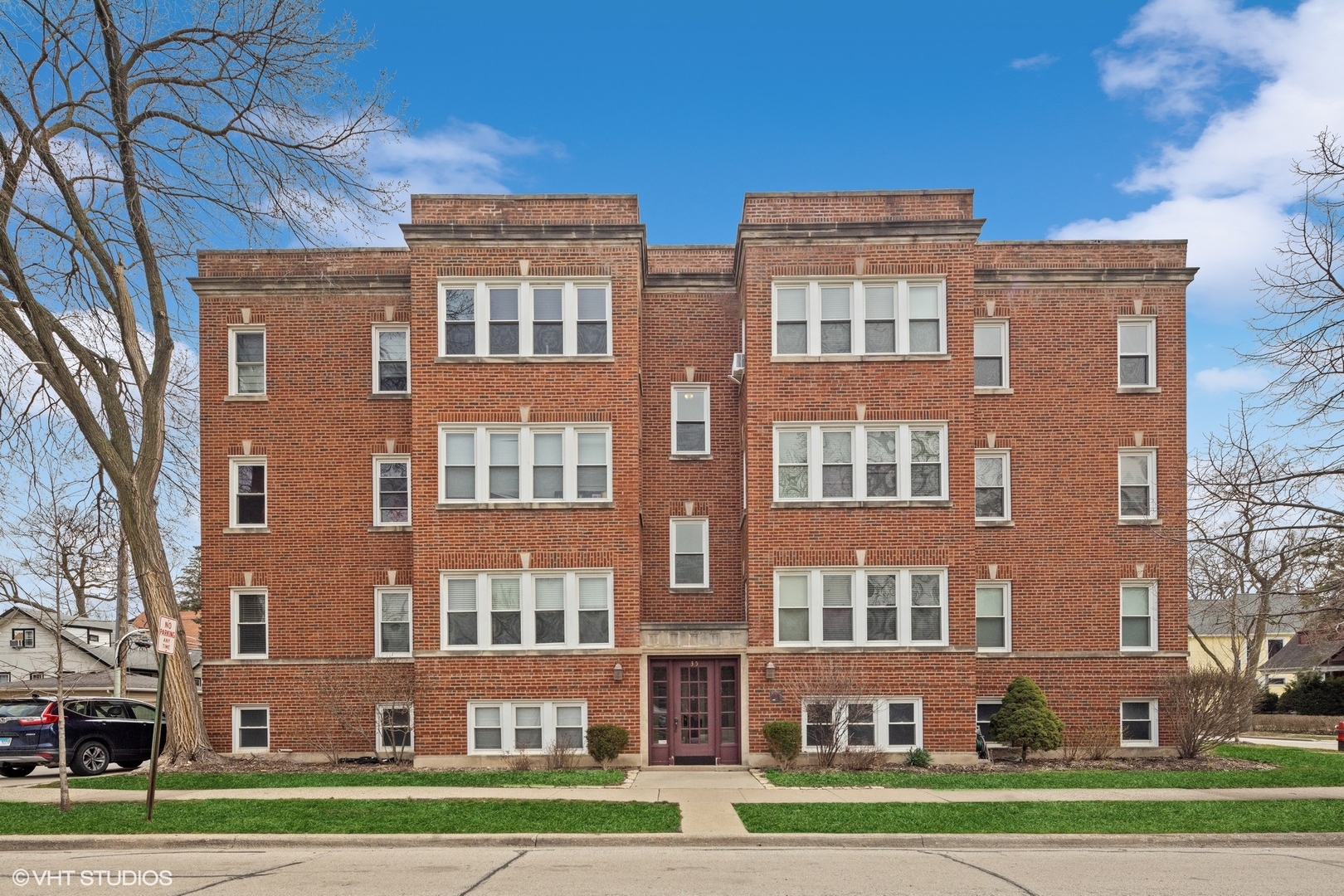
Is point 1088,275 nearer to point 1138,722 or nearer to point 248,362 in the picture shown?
point 1138,722

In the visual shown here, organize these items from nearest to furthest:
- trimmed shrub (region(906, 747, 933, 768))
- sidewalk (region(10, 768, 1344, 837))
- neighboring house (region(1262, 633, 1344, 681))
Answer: sidewalk (region(10, 768, 1344, 837)) → trimmed shrub (region(906, 747, 933, 768)) → neighboring house (region(1262, 633, 1344, 681))

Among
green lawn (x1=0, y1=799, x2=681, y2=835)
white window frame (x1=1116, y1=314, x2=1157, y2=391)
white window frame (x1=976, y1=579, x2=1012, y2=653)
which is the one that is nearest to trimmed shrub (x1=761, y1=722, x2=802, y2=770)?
white window frame (x1=976, y1=579, x2=1012, y2=653)

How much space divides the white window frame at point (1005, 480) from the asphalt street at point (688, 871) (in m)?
11.3

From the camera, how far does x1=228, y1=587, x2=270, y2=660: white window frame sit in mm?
24594

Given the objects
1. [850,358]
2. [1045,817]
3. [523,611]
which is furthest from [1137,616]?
[523,611]

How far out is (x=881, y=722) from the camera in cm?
2188

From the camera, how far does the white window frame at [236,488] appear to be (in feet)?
81.5

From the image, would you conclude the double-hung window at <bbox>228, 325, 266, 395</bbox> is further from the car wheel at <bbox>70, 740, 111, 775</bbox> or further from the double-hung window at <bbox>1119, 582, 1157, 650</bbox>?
the double-hung window at <bbox>1119, 582, 1157, 650</bbox>

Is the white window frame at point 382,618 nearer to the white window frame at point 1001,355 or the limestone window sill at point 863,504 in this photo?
the limestone window sill at point 863,504

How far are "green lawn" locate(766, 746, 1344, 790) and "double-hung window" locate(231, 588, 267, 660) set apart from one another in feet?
37.8

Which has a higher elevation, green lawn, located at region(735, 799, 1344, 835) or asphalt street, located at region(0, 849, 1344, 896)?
asphalt street, located at region(0, 849, 1344, 896)

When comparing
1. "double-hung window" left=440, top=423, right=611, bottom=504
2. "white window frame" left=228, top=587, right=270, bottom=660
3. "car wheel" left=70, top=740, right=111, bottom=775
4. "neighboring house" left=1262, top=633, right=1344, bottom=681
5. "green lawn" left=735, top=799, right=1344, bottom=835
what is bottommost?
"neighboring house" left=1262, top=633, right=1344, bottom=681

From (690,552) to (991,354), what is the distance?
7.84 m

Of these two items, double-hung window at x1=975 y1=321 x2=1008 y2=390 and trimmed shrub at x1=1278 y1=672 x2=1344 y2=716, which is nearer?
double-hung window at x1=975 y1=321 x2=1008 y2=390
